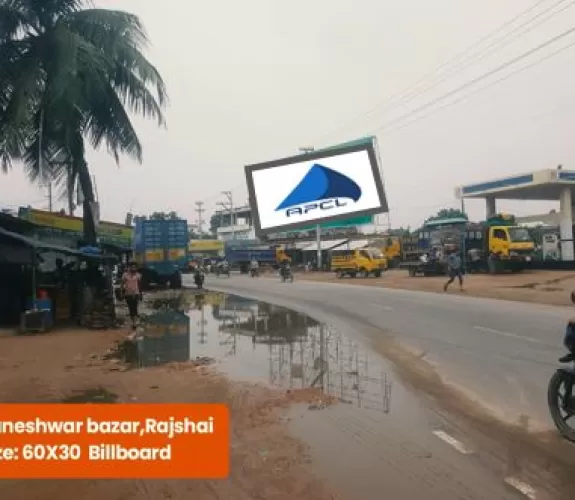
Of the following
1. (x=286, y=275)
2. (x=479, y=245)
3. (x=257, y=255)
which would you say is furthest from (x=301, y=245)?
(x=479, y=245)

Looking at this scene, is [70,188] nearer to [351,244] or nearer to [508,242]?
[508,242]

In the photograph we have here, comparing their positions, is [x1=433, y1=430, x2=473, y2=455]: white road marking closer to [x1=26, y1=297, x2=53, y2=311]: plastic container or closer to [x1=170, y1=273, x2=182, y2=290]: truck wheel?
[x1=26, y1=297, x2=53, y2=311]: plastic container

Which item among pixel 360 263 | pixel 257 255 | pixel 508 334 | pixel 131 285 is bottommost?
pixel 508 334

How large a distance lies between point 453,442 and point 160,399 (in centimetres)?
349

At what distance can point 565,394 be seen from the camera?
5.74 meters

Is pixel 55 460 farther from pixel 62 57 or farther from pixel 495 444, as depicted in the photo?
pixel 62 57

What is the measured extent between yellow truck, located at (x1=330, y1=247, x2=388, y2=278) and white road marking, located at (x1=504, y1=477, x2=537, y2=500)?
114 feet

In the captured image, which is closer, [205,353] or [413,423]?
[413,423]

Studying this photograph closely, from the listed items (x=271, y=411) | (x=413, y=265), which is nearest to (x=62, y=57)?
(x=271, y=411)

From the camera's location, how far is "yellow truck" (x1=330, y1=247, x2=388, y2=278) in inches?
1542

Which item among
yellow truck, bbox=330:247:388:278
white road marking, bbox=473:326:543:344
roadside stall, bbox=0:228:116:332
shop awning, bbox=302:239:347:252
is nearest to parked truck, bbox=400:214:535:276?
yellow truck, bbox=330:247:388:278

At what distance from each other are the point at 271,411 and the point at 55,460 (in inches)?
106

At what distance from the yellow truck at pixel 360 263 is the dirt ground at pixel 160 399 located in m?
27.3

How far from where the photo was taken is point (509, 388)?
7.60 m
